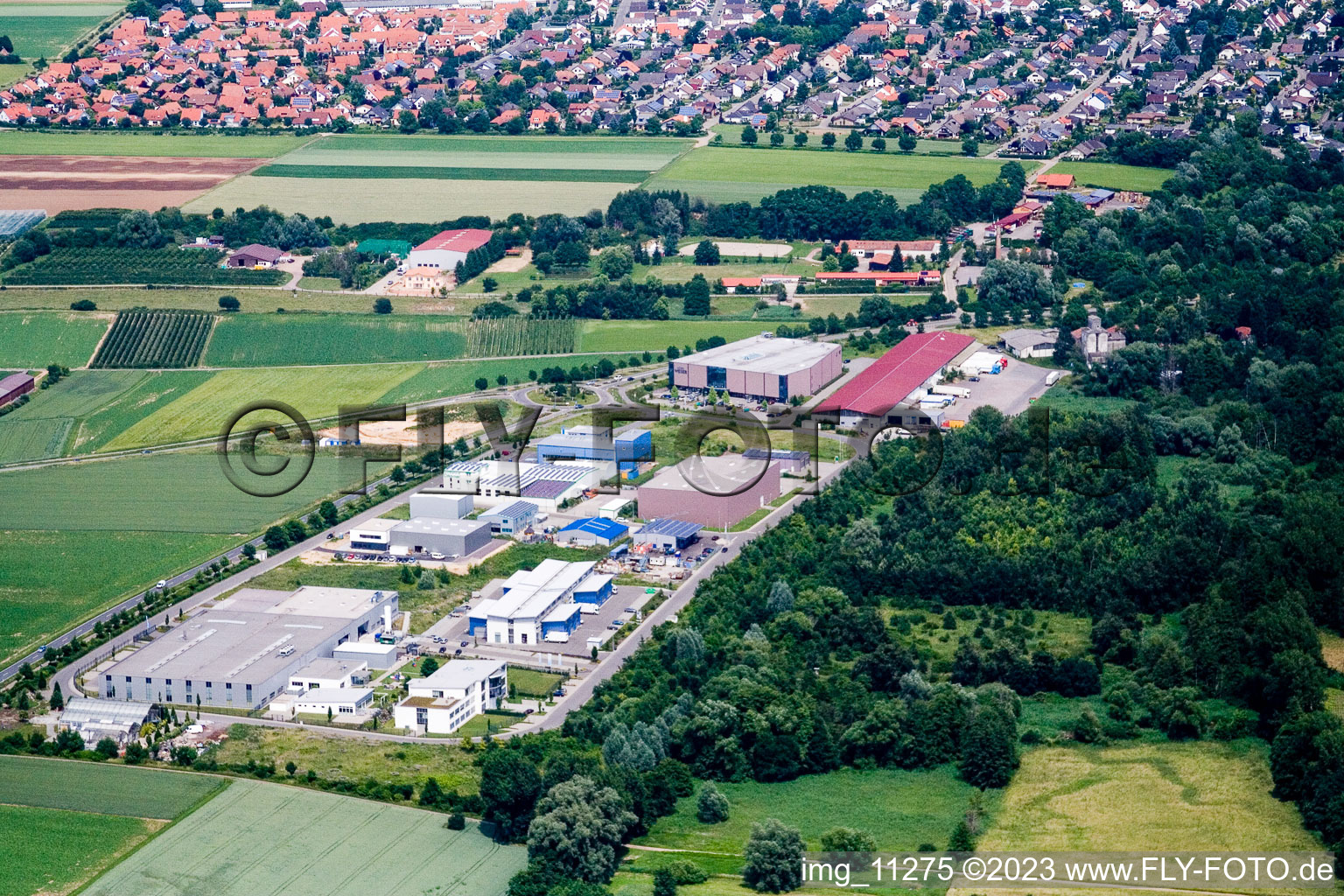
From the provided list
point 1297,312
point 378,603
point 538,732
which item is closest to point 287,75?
point 1297,312

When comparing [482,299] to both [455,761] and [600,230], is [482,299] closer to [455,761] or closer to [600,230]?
[600,230]

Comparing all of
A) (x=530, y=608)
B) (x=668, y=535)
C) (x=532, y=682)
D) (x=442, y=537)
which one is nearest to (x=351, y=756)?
(x=532, y=682)

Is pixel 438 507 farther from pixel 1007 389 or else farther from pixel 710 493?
pixel 1007 389

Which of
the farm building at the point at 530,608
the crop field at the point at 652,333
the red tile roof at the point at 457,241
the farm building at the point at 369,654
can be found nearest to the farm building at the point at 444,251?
the red tile roof at the point at 457,241

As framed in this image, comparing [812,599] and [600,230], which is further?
[600,230]
